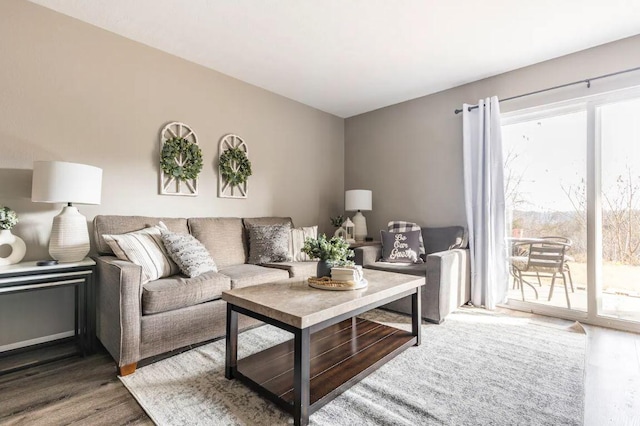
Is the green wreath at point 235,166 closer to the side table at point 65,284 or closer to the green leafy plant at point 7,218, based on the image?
the side table at point 65,284

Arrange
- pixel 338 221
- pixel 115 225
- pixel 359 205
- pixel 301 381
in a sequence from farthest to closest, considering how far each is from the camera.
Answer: pixel 338 221
pixel 359 205
pixel 115 225
pixel 301 381

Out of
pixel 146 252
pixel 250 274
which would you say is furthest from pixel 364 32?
pixel 146 252

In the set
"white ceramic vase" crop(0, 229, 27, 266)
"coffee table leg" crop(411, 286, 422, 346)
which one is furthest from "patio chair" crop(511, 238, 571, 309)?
"white ceramic vase" crop(0, 229, 27, 266)

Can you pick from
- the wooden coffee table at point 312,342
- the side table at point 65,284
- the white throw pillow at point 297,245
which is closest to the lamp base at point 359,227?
the white throw pillow at point 297,245

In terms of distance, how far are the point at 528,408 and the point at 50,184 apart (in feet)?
9.99

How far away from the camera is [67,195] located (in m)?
2.05

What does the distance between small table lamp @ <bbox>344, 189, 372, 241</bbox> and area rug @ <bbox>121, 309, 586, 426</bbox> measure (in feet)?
6.06

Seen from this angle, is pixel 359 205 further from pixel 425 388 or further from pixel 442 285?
pixel 425 388

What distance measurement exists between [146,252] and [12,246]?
0.79m

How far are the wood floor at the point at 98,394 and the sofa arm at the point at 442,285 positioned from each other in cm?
101

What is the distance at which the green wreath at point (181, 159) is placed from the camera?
2920mm

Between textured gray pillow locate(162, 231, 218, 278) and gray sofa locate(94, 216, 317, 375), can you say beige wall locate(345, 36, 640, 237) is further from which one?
textured gray pillow locate(162, 231, 218, 278)

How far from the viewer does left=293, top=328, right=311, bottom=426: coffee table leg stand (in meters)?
1.43

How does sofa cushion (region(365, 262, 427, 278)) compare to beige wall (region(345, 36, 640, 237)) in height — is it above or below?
below
